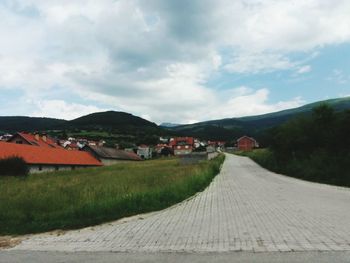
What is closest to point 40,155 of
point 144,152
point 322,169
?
point 322,169

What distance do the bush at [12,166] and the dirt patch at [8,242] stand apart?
3659cm

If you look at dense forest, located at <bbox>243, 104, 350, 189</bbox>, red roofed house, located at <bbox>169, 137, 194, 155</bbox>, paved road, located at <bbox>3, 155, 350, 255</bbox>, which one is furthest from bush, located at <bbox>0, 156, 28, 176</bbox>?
red roofed house, located at <bbox>169, 137, 194, 155</bbox>

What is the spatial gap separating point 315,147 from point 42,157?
37.7m

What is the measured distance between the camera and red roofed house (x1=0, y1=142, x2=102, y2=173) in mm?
54344

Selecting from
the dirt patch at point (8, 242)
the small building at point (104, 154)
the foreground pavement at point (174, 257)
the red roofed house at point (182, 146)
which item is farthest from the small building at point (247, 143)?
the foreground pavement at point (174, 257)

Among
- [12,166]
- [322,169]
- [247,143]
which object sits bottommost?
[322,169]

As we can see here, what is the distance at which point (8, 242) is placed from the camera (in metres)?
9.18

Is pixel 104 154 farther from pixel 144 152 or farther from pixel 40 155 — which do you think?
pixel 144 152

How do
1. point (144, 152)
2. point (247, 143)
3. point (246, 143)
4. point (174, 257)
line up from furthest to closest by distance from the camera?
point (246, 143)
point (247, 143)
point (144, 152)
point (174, 257)

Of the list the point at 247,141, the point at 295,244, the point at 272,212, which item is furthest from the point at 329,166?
the point at 247,141

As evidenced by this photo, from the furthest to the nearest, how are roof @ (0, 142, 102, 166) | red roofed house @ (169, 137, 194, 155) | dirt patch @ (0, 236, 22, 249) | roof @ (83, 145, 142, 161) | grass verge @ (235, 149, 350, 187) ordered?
red roofed house @ (169, 137, 194, 155) < roof @ (83, 145, 142, 161) < roof @ (0, 142, 102, 166) < grass verge @ (235, 149, 350, 187) < dirt patch @ (0, 236, 22, 249)

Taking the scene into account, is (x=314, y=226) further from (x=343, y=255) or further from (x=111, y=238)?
(x=111, y=238)

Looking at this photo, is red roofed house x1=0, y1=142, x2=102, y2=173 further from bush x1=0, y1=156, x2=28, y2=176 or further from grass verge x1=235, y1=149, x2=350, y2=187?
grass verge x1=235, y1=149, x2=350, y2=187

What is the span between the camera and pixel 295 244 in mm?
7754
